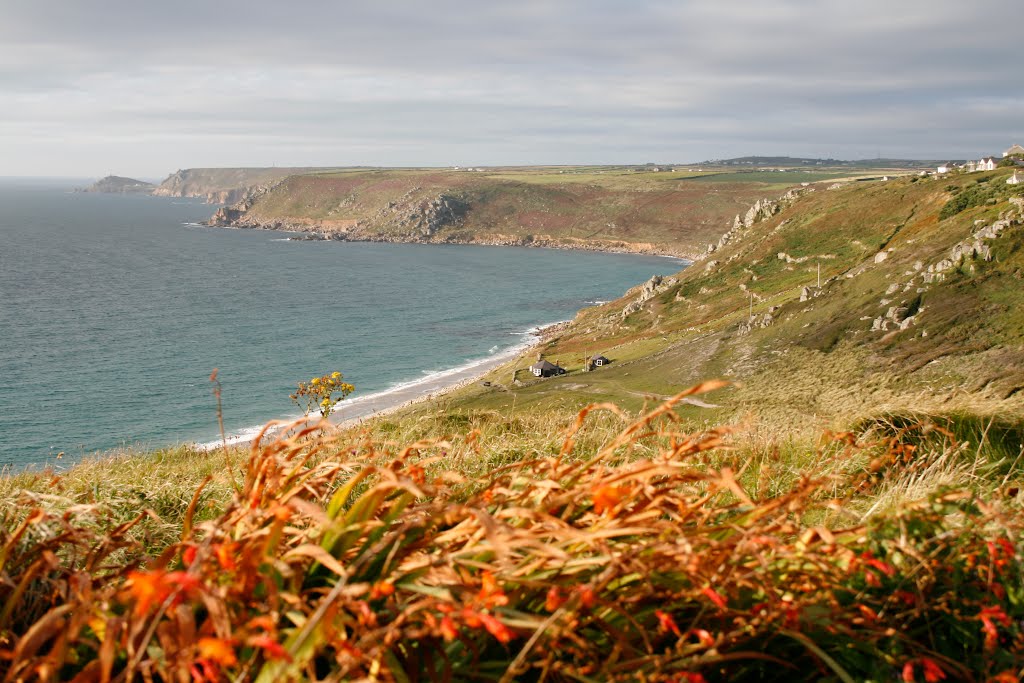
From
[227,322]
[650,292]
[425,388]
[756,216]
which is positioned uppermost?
[756,216]

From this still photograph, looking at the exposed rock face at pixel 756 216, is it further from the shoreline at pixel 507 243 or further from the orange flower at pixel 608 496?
the orange flower at pixel 608 496

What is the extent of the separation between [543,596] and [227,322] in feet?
290

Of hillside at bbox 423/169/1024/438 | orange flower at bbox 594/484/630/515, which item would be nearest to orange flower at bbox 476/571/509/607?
orange flower at bbox 594/484/630/515

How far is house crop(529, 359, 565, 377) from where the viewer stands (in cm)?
5577

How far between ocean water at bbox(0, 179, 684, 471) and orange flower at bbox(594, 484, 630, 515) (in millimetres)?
18646

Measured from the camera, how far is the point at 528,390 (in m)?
45.7

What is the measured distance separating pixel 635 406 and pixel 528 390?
12.0 meters

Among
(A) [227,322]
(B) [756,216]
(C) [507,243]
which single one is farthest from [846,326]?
(C) [507,243]

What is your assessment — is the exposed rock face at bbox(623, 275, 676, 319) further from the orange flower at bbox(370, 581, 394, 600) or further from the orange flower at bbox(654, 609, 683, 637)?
→ the orange flower at bbox(370, 581, 394, 600)

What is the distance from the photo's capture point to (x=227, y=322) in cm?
8488

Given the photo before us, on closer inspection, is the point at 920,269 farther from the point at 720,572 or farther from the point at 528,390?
the point at 720,572

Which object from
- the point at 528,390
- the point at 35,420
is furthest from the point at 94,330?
the point at 528,390

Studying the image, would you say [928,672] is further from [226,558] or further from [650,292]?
[650,292]

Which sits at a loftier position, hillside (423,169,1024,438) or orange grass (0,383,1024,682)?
orange grass (0,383,1024,682)
